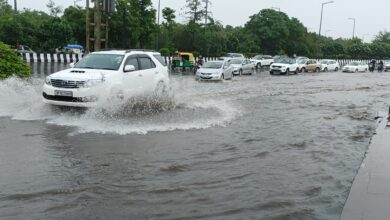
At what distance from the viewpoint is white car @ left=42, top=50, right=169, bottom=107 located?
10.5 meters

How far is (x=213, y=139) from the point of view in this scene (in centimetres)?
926

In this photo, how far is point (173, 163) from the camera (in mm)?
7246

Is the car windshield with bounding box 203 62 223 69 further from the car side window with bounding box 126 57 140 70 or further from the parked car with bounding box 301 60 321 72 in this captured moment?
the parked car with bounding box 301 60 321 72

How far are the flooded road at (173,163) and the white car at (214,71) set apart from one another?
1503cm

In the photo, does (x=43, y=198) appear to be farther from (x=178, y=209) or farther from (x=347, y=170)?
(x=347, y=170)

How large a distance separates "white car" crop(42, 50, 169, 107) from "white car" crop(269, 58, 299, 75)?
1041 inches

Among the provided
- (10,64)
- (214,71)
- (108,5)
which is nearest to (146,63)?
(10,64)

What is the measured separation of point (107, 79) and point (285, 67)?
30406 millimetres

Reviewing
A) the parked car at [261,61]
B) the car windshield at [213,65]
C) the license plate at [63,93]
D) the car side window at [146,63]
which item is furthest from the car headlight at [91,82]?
the parked car at [261,61]

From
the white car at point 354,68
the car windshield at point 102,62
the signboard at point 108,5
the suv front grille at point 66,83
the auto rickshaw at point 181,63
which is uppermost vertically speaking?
the signboard at point 108,5

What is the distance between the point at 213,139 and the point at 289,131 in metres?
2.31

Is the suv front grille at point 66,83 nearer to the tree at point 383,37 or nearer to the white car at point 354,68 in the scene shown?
the white car at point 354,68

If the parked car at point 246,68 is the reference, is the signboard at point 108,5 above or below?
above

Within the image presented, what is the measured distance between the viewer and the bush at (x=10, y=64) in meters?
14.4
